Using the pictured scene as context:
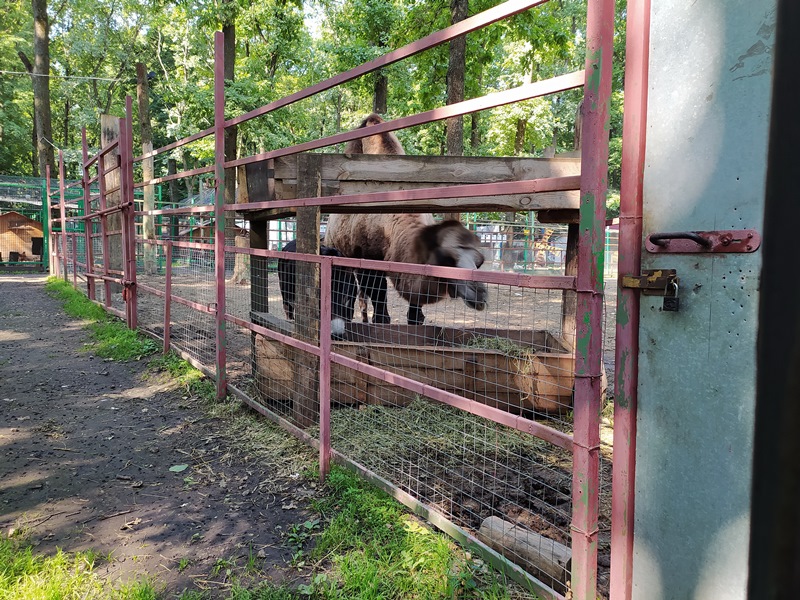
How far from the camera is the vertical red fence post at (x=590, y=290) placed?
1.79 metres

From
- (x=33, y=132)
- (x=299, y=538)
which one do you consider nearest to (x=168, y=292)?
(x=299, y=538)

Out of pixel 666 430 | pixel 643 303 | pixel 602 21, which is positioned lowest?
pixel 666 430

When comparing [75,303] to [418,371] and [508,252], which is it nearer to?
[418,371]

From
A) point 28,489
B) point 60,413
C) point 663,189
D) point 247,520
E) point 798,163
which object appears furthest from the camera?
point 60,413

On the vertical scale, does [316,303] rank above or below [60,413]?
above

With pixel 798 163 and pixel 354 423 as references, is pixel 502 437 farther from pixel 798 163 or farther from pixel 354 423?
pixel 798 163

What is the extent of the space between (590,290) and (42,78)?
24.9m

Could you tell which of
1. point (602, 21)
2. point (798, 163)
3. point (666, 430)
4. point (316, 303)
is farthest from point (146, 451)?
point (798, 163)

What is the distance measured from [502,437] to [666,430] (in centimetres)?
228

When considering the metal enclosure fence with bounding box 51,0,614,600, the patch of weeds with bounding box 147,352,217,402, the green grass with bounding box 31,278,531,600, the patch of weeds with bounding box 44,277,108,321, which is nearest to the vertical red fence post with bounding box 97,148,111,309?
the patch of weeds with bounding box 44,277,108,321

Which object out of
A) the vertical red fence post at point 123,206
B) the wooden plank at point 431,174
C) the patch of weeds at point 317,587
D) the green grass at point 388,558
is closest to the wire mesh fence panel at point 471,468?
the green grass at point 388,558

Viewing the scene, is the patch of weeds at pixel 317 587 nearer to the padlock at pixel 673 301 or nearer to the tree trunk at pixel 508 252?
the padlock at pixel 673 301

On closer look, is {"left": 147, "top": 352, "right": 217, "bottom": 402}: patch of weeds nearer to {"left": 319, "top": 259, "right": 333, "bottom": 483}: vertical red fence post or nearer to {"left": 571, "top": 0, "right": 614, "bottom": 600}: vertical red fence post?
{"left": 319, "top": 259, "right": 333, "bottom": 483}: vertical red fence post

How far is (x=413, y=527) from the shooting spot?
Result: 270 cm
